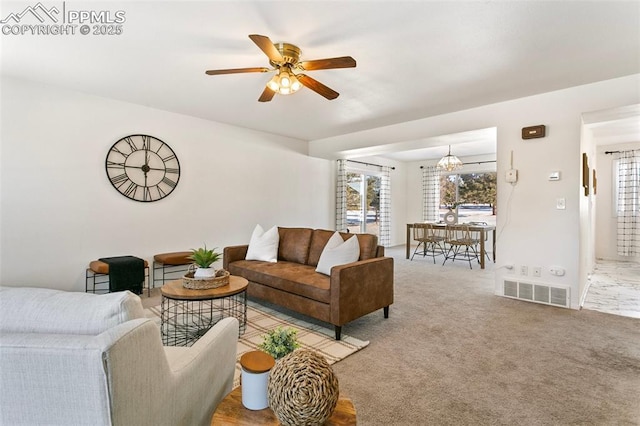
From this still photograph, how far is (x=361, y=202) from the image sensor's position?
826 cm

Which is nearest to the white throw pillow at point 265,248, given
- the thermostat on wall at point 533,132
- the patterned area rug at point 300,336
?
the patterned area rug at point 300,336

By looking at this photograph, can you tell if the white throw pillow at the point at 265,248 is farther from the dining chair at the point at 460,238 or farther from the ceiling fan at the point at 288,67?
the dining chair at the point at 460,238

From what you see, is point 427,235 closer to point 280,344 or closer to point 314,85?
point 314,85

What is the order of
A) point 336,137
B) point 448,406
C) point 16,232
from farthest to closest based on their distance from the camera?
point 336,137, point 16,232, point 448,406

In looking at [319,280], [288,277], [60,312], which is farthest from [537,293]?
[60,312]

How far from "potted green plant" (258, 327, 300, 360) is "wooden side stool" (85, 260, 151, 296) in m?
3.23

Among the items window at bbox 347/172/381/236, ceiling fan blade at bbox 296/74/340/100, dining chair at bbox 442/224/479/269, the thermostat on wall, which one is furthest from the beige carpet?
window at bbox 347/172/381/236

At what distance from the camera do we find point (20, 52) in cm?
285

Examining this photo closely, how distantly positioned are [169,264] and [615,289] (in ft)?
20.4

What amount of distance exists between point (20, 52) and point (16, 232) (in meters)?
1.86

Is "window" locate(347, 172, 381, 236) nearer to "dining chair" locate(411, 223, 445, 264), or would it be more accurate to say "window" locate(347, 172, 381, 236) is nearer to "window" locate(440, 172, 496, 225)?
"dining chair" locate(411, 223, 445, 264)

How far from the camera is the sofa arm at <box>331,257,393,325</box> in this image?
8.81 ft

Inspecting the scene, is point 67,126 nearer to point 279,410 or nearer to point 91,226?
point 91,226

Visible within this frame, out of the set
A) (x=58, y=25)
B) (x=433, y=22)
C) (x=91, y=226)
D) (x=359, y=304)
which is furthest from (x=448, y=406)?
(x=91, y=226)
